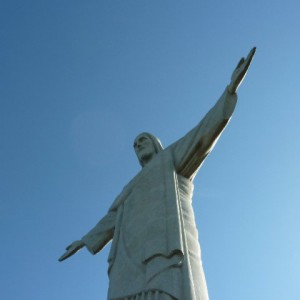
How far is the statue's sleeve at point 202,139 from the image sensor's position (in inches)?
329

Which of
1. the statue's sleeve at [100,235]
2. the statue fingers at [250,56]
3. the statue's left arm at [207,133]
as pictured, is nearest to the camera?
the statue fingers at [250,56]

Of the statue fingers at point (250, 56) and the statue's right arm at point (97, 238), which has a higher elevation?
the statue fingers at point (250, 56)

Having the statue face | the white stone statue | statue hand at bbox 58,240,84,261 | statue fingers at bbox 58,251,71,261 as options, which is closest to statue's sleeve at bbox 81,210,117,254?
the white stone statue

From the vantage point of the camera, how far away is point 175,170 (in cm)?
905

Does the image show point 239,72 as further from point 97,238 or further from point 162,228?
point 97,238

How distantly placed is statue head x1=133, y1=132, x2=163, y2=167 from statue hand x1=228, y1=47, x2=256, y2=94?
2.64 m

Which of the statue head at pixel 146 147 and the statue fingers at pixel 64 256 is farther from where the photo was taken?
the statue head at pixel 146 147

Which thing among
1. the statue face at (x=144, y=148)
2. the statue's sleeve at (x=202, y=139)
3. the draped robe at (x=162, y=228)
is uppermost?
the statue face at (x=144, y=148)

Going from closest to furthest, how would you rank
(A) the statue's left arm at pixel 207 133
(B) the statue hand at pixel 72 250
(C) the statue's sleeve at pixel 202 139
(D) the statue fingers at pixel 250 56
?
(D) the statue fingers at pixel 250 56 < (A) the statue's left arm at pixel 207 133 < (C) the statue's sleeve at pixel 202 139 < (B) the statue hand at pixel 72 250

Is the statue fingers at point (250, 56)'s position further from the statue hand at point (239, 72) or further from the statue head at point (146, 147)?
the statue head at point (146, 147)

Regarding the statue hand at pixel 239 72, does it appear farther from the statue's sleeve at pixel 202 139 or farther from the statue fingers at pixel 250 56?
the statue's sleeve at pixel 202 139

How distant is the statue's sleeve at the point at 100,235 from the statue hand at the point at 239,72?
134 inches

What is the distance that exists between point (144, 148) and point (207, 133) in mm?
2202

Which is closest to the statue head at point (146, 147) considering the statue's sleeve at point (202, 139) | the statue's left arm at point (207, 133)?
the statue's left arm at point (207, 133)
